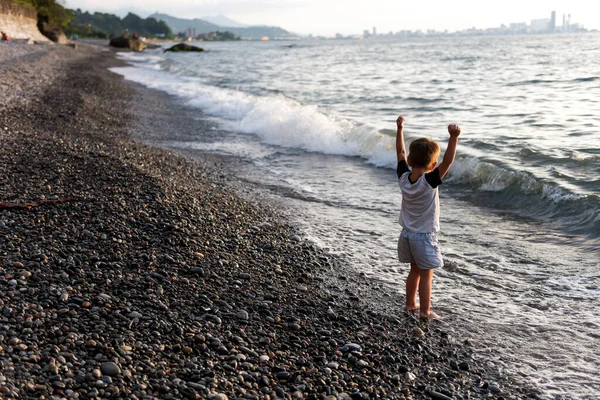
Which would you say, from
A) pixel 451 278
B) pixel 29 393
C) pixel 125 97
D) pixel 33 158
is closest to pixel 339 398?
pixel 29 393

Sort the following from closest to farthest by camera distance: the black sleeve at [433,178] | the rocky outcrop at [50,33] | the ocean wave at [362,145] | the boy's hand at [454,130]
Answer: the boy's hand at [454,130], the black sleeve at [433,178], the ocean wave at [362,145], the rocky outcrop at [50,33]

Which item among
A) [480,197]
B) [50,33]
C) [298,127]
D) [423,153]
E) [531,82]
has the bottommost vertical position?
[480,197]

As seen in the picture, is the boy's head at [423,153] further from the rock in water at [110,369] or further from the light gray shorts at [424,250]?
the rock in water at [110,369]

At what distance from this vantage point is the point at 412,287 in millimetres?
5094

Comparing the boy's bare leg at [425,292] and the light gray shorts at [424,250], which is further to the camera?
the boy's bare leg at [425,292]

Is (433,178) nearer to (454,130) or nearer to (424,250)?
(454,130)

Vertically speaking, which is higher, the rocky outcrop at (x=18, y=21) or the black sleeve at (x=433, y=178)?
the rocky outcrop at (x=18, y=21)

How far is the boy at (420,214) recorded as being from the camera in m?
4.66

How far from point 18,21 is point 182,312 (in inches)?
2302

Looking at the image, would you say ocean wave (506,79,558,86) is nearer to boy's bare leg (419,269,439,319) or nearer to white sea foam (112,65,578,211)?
white sea foam (112,65,578,211)

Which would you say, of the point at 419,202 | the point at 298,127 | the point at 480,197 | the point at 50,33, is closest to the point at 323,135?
the point at 298,127

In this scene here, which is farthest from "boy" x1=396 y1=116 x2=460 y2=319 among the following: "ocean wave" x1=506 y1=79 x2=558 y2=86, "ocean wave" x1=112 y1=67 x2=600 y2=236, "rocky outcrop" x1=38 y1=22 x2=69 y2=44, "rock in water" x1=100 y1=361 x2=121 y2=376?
"rocky outcrop" x1=38 y1=22 x2=69 y2=44

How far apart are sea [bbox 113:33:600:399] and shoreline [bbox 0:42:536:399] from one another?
0.58 metres

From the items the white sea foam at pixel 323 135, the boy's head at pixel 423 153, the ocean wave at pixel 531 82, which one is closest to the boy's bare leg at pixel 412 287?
the boy's head at pixel 423 153
